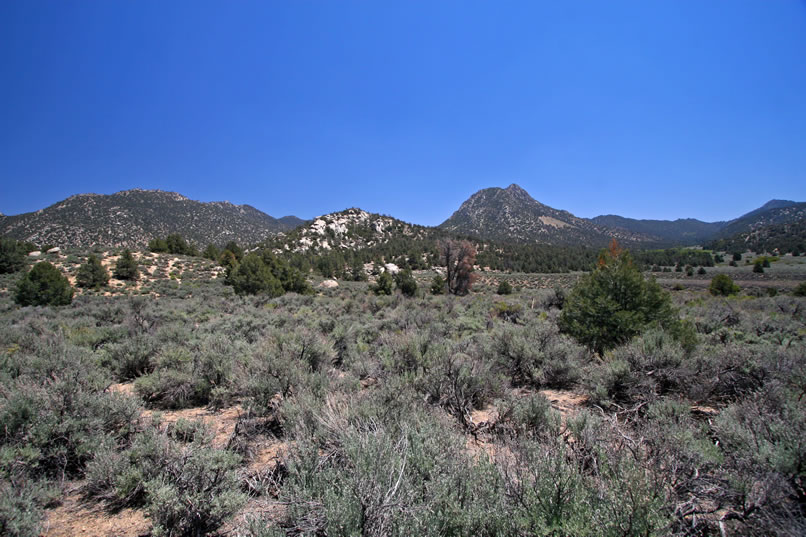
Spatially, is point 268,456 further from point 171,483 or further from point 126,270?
point 126,270

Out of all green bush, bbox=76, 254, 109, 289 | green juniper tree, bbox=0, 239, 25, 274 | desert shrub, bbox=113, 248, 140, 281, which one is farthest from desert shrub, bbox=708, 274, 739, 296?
green juniper tree, bbox=0, 239, 25, 274

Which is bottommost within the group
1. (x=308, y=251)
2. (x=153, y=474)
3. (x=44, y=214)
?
(x=153, y=474)

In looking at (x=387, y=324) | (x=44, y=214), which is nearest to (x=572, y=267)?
(x=387, y=324)

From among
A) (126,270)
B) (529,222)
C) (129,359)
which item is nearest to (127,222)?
(126,270)

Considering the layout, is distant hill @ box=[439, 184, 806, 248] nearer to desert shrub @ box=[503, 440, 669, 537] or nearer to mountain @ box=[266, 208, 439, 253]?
mountain @ box=[266, 208, 439, 253]

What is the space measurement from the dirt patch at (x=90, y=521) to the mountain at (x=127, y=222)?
80.2m

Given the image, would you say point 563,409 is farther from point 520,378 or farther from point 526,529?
point 526,529

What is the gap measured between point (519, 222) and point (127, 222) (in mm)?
132988

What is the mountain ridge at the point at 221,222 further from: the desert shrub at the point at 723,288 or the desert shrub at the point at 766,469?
the desert shrub at the point at 766,469

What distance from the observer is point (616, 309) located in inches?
299

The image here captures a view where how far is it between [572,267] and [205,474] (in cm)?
8008

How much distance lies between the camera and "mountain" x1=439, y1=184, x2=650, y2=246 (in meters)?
125

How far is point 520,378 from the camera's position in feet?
19.9

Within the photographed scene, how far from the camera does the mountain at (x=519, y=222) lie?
12475 centimetres
